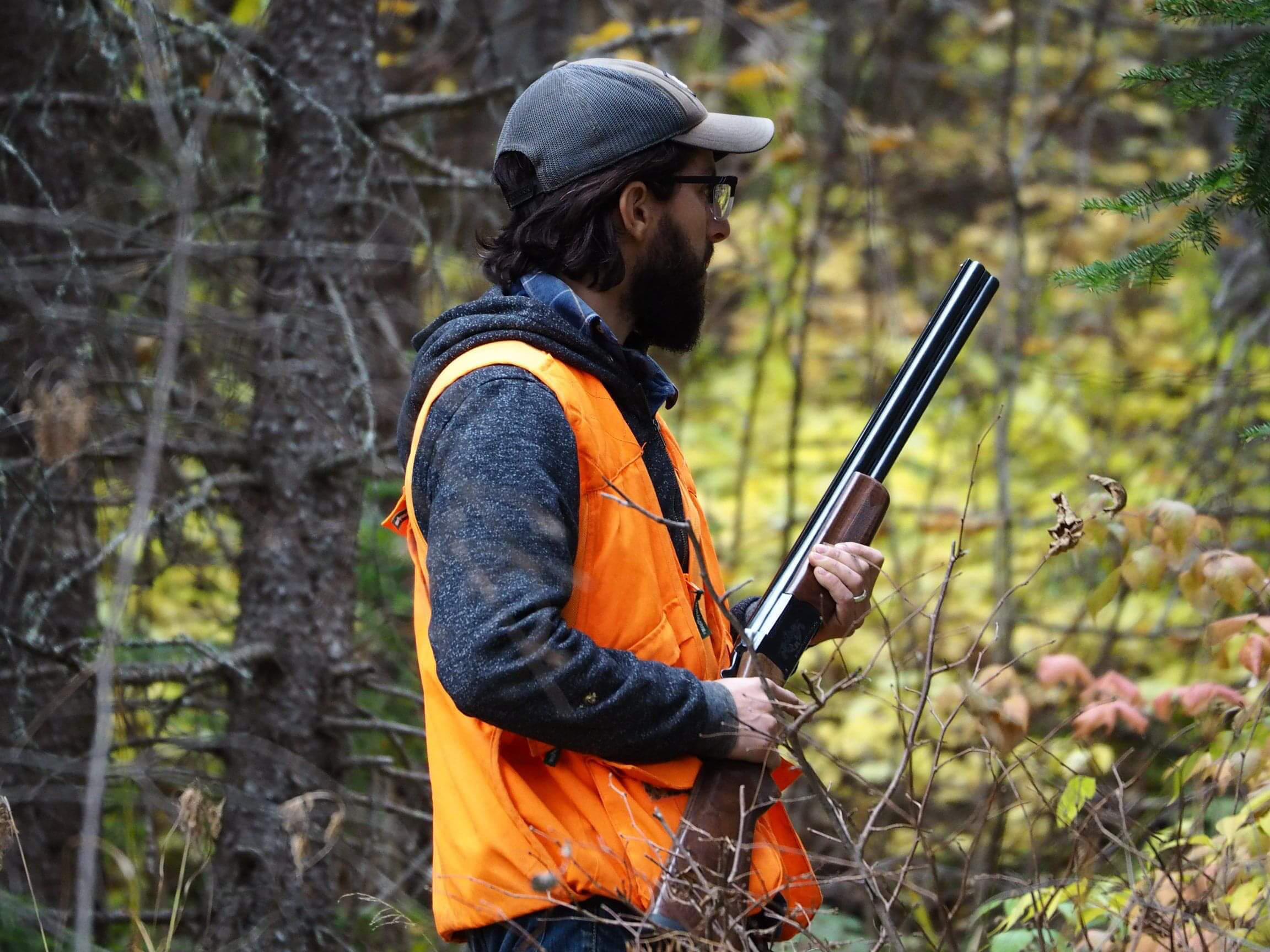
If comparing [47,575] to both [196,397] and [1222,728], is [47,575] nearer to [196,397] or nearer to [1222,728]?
[196,397]

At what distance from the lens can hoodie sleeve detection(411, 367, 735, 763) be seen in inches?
72.5

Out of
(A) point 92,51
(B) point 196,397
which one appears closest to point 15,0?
(A) point 92,51

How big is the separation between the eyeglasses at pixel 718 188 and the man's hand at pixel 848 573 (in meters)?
0.76

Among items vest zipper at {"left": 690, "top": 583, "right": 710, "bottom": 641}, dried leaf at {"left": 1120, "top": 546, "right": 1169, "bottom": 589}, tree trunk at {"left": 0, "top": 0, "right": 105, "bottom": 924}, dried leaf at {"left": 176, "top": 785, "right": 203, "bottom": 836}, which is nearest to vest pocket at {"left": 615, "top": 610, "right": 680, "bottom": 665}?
vest zipper at {"left": 690, "top": 583, "right": 710, "bottom": 641}

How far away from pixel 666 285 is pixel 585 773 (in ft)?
3.26

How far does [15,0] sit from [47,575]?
6.35 feet

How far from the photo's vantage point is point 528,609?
6.04ft

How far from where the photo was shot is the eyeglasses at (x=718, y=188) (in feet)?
7.97

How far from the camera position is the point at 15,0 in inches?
156

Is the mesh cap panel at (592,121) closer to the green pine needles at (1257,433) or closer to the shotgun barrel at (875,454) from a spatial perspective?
the shotgun barrel at (875,454)

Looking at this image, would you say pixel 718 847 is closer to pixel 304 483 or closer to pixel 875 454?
pixel 875 454

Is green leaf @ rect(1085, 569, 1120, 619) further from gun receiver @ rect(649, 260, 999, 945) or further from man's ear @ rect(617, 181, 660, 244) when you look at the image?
man's ear @ rect(617, 181, 660, 244)

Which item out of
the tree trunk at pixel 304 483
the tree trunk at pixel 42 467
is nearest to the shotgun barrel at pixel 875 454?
the tree trunk at pixel 42 467

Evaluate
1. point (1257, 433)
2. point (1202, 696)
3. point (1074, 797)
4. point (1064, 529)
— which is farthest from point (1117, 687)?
point (1064, 529)
